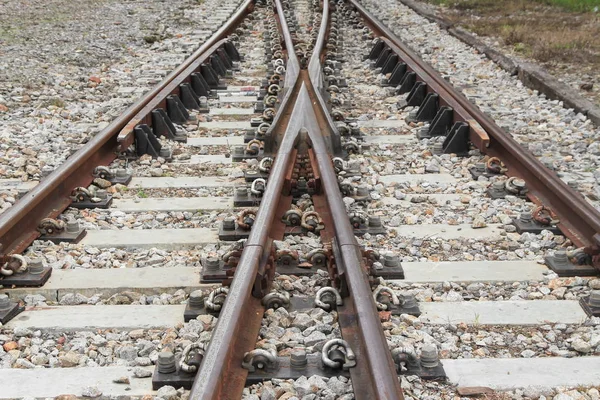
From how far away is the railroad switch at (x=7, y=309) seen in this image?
117 inches

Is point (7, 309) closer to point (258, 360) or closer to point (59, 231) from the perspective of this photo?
point (59, 231)

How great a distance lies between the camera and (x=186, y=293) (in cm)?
322

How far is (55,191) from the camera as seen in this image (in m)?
4.14

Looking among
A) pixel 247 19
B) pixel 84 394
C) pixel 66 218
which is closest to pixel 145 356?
pixel 84 394

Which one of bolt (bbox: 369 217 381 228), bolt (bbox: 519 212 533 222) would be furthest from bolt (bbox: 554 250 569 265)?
bolt (bbox: 369 217 381 228)

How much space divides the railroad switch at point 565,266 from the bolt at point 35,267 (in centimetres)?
230

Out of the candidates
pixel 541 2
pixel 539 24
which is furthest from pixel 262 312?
pixel 541 2

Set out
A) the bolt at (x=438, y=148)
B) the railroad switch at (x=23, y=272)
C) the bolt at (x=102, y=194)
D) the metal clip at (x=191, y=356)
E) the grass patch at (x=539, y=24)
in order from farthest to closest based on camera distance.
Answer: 1. the grass patch at (x=539, y=24)
2. the bolt at (x=438, y=148)
3. the bolt at (x=102, y=194)
4. the railroad switch at (x=23, y=272)
5. the metal clip at (x=191, y=356)

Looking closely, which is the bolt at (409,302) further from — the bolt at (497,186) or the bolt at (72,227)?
the bolt at (72,227)

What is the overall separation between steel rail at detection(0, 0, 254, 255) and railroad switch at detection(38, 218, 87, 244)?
5 centimetres

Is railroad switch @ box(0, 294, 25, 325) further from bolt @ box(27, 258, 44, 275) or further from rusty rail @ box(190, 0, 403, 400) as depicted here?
rusty rail @ box(190, 0, 403, 400)

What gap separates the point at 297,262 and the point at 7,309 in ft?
4.01

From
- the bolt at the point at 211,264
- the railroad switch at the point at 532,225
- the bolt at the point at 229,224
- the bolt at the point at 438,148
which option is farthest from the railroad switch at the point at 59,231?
the bolt at the point at 438,148

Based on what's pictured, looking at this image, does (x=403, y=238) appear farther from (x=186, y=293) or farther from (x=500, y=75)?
(x=500, y=75)
